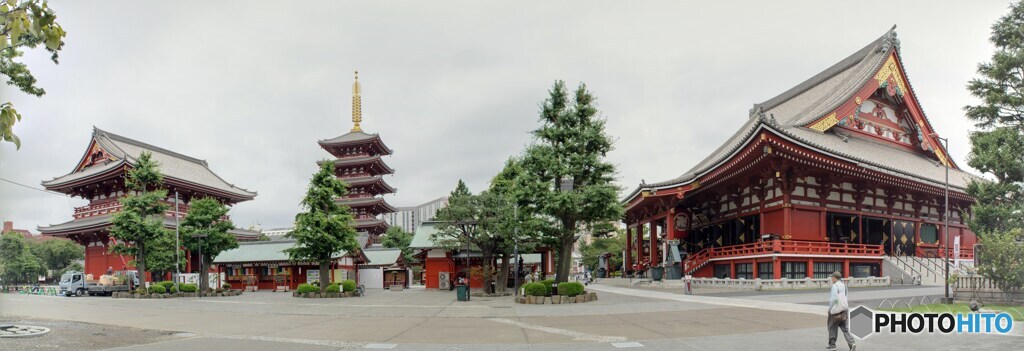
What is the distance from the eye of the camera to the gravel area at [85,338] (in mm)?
12719

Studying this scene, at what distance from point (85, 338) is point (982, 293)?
86.9 feet

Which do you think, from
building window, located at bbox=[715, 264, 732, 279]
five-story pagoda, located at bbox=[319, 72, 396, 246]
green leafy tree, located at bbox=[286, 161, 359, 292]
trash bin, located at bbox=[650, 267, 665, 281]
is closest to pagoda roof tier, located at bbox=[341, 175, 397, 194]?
five-story pagoda, located at bbox=[319, 72, 396, 246]

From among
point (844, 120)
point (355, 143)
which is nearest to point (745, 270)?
point (844, 120)

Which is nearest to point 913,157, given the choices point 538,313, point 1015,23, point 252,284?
point 1015,23

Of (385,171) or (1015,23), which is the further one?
(385,171)

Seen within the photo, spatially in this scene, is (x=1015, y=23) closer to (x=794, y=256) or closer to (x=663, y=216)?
(x=794, y=256)

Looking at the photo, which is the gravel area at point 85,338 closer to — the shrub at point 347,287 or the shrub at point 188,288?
the shrub at point 347,287

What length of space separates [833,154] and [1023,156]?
8.92 metres

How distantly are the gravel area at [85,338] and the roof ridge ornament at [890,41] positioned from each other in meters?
44.4

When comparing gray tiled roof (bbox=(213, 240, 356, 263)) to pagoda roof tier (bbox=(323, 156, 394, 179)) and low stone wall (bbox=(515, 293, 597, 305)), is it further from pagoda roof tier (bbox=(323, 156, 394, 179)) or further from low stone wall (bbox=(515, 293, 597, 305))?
low stone wall (bbox=(515, 293, 597, 305))

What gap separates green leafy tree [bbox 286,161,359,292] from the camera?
3816 centimetres

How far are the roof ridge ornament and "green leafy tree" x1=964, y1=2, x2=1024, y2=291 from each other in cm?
1968

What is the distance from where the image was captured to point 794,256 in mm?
30422

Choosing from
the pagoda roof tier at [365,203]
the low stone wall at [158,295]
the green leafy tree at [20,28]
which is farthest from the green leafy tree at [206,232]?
the green leafy tree at [20,28]
